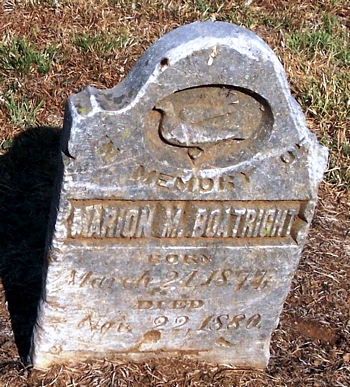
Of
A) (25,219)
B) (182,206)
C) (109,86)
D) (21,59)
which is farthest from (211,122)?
(21,59)

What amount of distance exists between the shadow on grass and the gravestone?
45 centimetres

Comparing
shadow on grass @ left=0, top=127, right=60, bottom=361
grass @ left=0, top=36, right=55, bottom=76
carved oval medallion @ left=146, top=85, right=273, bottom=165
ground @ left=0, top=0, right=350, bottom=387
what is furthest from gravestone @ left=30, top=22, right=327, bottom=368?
grass @ left=0, top=36, right=55, bottom=76

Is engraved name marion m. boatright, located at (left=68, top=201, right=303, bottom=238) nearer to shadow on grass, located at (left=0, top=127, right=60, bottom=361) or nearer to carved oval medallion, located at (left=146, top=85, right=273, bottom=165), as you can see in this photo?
carved oval medallion, located at (left=146, top=85, right=273, bottom=165)

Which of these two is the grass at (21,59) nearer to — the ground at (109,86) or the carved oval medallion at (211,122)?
the ground at (109,86)

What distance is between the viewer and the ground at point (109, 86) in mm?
3600

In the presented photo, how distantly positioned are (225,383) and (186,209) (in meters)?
0.91

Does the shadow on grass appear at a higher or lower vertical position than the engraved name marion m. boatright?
lower

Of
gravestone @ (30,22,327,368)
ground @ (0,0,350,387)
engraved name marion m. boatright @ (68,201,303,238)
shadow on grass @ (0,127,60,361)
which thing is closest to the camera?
gravestone @ (30,22,327,368)

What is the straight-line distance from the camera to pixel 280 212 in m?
3.14

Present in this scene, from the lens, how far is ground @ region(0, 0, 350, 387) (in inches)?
142

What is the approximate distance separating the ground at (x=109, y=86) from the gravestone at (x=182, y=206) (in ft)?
0.40

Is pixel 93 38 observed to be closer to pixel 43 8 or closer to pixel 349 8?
pixel 43 8

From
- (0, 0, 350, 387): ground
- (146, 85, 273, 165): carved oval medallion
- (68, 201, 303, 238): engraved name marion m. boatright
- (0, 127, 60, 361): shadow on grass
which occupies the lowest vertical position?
(0, 127, 60, 361): shadow on grass

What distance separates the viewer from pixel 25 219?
436cm
